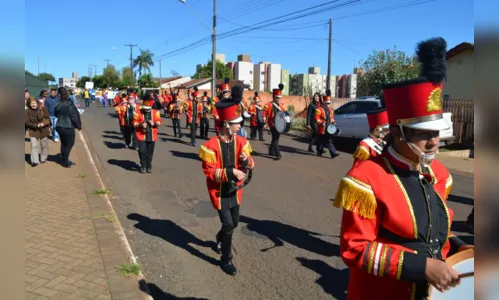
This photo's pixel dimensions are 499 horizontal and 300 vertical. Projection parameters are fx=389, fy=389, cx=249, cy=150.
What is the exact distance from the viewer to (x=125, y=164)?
11148 millimetres

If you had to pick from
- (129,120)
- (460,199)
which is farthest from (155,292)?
(129,120)

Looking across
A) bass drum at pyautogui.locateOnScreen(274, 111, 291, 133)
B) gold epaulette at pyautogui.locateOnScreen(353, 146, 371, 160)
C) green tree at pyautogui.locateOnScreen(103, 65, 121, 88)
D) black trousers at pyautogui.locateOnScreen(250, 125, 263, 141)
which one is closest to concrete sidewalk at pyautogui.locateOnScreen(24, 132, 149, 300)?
gold epaulette at pyautogui.locateOnScreen(353, 146, 371, 160)

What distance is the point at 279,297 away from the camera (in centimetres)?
405

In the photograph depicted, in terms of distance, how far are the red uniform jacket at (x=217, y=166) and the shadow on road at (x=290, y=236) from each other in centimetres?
121

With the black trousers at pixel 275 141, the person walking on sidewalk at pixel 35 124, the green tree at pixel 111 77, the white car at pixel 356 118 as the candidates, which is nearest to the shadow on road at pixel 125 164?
the person walking on sidewalk at pixel 35 124

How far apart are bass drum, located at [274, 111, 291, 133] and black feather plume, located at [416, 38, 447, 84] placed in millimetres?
9152

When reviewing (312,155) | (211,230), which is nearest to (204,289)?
(211,230)

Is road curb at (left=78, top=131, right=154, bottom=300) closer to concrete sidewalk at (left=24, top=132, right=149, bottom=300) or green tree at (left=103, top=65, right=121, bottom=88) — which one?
concrete sidewalk at (left=24, top=132, right=149, bottom=300)

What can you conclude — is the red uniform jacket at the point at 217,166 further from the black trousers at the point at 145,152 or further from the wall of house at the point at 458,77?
the wall of house at the point at 458,77

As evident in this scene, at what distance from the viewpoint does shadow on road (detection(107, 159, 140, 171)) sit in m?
10.6

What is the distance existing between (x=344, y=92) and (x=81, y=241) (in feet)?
346

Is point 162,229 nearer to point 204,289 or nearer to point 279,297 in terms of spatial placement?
point 204,289

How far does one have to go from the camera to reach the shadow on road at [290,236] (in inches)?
207

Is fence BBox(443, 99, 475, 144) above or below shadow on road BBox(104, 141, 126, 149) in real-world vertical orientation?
above
